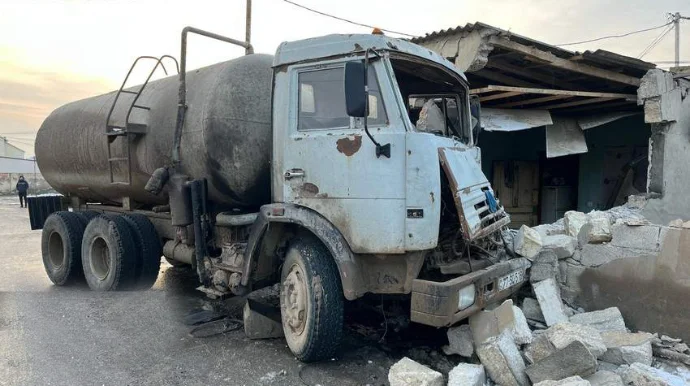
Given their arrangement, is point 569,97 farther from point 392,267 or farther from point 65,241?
point 65,241

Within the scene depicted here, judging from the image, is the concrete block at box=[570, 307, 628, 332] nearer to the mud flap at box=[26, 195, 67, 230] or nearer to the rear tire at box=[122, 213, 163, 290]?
the rear tire at box=[122, 213, 163, 290]

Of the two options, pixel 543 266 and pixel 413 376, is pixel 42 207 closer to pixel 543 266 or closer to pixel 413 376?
pixel 413 376

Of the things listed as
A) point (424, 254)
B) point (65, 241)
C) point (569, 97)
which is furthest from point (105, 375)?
point (569, 97)

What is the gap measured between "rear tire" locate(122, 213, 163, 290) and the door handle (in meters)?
3.01

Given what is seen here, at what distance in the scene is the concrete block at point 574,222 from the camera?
5.53 meters

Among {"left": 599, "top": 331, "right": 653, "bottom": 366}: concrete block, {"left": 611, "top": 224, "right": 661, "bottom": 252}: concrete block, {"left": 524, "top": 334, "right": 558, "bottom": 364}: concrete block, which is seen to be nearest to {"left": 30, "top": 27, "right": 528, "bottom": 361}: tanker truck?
{"left": 524, "top": 334, "right": 558, "bottom": 364}: concrete block

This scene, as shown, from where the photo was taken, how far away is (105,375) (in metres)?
3.91

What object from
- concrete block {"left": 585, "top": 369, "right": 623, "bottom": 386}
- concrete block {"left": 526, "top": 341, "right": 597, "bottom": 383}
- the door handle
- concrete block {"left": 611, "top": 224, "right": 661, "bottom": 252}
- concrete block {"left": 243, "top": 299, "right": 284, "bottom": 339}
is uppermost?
the door handle

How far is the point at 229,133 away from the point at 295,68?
3.26ft

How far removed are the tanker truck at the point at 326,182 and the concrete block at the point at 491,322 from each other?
0.14 meters

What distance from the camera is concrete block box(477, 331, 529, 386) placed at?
342 cm

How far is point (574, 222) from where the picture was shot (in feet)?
18.4

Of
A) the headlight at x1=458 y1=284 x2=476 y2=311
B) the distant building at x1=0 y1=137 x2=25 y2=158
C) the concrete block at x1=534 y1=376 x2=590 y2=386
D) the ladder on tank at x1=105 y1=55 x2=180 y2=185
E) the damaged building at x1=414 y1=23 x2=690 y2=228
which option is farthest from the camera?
the distant building at x1=0 y1=137 x2=25 y2=158

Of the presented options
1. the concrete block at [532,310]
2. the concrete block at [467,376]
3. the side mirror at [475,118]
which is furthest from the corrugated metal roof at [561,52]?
the concrete block at [467,376]
